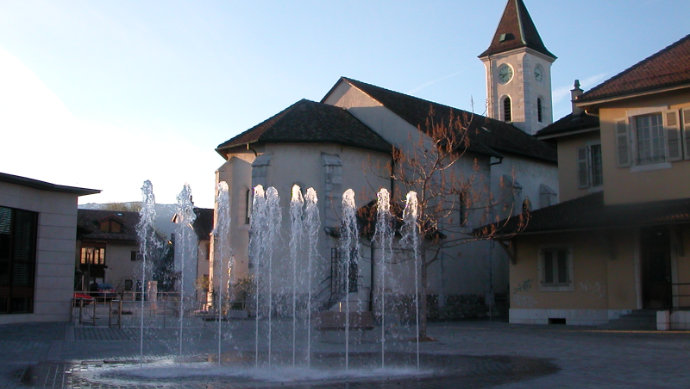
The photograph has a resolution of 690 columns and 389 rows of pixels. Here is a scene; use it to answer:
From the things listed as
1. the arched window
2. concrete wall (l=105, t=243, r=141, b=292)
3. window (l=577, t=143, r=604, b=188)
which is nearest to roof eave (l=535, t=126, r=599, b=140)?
window (l=577, t=143, r=604, b=188)

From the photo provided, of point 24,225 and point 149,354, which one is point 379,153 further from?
point 149,354

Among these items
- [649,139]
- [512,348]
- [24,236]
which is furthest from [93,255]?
[512,348]

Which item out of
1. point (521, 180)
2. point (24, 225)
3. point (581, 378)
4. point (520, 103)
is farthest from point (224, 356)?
point (520, 103)

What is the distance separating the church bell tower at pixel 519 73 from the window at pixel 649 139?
92.4 feet

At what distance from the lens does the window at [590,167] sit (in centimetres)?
2845

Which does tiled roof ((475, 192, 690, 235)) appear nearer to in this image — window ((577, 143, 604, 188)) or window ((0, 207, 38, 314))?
window ((577, 143, 604, 188))

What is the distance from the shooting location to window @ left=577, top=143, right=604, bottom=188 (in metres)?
28.4

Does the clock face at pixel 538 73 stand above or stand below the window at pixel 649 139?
above

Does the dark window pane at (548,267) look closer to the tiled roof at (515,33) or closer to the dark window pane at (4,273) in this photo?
the dark window pane at (4,273)

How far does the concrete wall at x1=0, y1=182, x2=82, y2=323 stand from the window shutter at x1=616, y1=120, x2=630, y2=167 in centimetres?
1956

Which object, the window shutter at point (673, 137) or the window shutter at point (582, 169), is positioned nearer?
the window shutter at point (673, 137)

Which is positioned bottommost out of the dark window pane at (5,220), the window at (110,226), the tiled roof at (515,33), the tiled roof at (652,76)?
the dark window pane at (5,220)

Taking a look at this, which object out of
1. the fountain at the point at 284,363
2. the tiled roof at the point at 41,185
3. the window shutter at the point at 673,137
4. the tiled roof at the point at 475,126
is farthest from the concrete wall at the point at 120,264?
the window shutter at the point at 673,137

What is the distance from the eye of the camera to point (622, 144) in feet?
78.7
